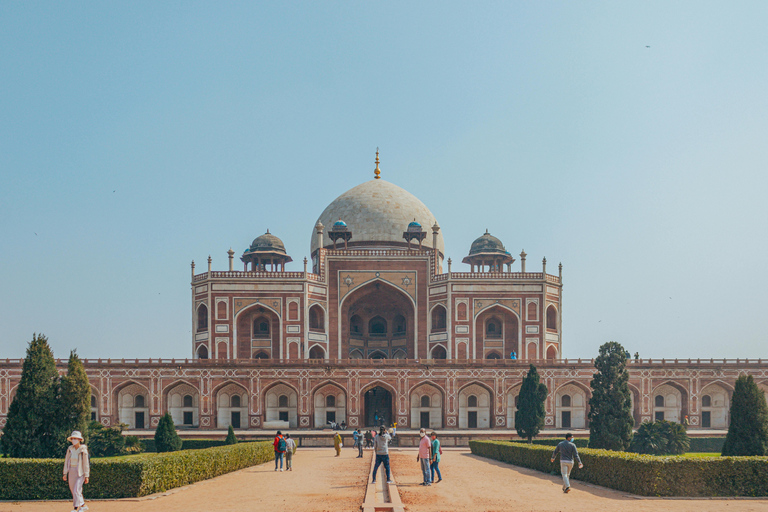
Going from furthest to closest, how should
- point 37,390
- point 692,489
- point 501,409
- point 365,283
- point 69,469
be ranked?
point 365,283 < point 501,409 < point 37,390 < point 692,489 < point 69,469

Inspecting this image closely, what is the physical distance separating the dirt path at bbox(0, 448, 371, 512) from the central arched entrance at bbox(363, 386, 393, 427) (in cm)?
1990

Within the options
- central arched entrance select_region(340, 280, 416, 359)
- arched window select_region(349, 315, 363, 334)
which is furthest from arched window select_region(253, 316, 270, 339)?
arched window select_region(349, 315, 363, 334)

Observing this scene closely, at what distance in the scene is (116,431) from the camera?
28.8m

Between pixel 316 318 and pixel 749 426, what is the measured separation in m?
26.7

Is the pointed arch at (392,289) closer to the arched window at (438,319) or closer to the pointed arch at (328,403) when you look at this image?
the arched window at (438,319)

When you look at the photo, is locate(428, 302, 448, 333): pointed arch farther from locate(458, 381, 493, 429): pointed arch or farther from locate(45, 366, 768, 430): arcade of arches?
locate(45, 366, 768, 430): arcade of arches

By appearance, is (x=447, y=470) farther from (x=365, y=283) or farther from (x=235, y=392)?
(x=365, y=283)

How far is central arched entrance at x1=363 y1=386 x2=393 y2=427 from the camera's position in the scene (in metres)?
40.5

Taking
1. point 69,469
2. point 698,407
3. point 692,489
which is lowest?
point 698,407

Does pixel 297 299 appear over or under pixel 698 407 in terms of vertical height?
over

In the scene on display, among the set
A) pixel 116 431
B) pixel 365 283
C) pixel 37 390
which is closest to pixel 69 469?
pixel 37 390

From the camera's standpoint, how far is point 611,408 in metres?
26.4

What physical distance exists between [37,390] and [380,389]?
79.7ft

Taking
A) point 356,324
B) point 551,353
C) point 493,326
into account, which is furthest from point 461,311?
point 356,324
